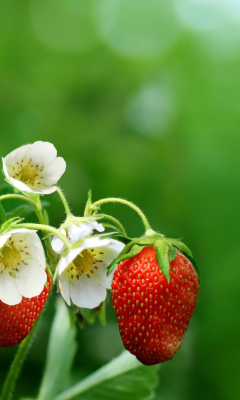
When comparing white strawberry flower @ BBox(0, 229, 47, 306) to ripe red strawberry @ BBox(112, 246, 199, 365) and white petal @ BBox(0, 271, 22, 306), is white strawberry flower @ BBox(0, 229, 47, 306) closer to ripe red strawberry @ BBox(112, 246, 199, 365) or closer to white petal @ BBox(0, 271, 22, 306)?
white petal @ BBox(0, 271, 22, 306)

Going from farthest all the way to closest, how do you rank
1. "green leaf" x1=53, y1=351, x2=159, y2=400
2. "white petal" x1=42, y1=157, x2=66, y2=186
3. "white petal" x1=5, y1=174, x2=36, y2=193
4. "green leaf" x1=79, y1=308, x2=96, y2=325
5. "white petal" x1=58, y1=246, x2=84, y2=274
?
1. "green leaf" x1=53, y1=351, x2=159, y2=400
2. "green leaf" x1=79, y1=308, x2=96, y2=325
3. "white petal" x1=42, y1=157, x2=66, y2=186
4. "white petal" x1=5, y1=174, x2=36, y2=193
5. "white petal" x1=58, y1=246, x2=84, y2=274

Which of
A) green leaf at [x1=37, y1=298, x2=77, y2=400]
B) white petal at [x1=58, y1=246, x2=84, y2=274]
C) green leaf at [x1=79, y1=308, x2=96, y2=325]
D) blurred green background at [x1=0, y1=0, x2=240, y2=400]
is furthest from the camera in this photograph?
blurred green background at [x1=0, y1=0, x2=240, y2=400]

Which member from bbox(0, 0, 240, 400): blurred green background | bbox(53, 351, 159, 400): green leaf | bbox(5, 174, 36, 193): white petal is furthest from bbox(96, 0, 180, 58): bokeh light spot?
bbox(5, 174, 36, 193): white petal

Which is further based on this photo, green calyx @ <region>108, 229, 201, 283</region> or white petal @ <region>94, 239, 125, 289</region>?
white petal @ <region>94, 239, 125, 289</region>

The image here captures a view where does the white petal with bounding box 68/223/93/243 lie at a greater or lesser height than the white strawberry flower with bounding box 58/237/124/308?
greater

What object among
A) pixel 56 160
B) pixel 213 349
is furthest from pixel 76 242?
pixel 213 349
